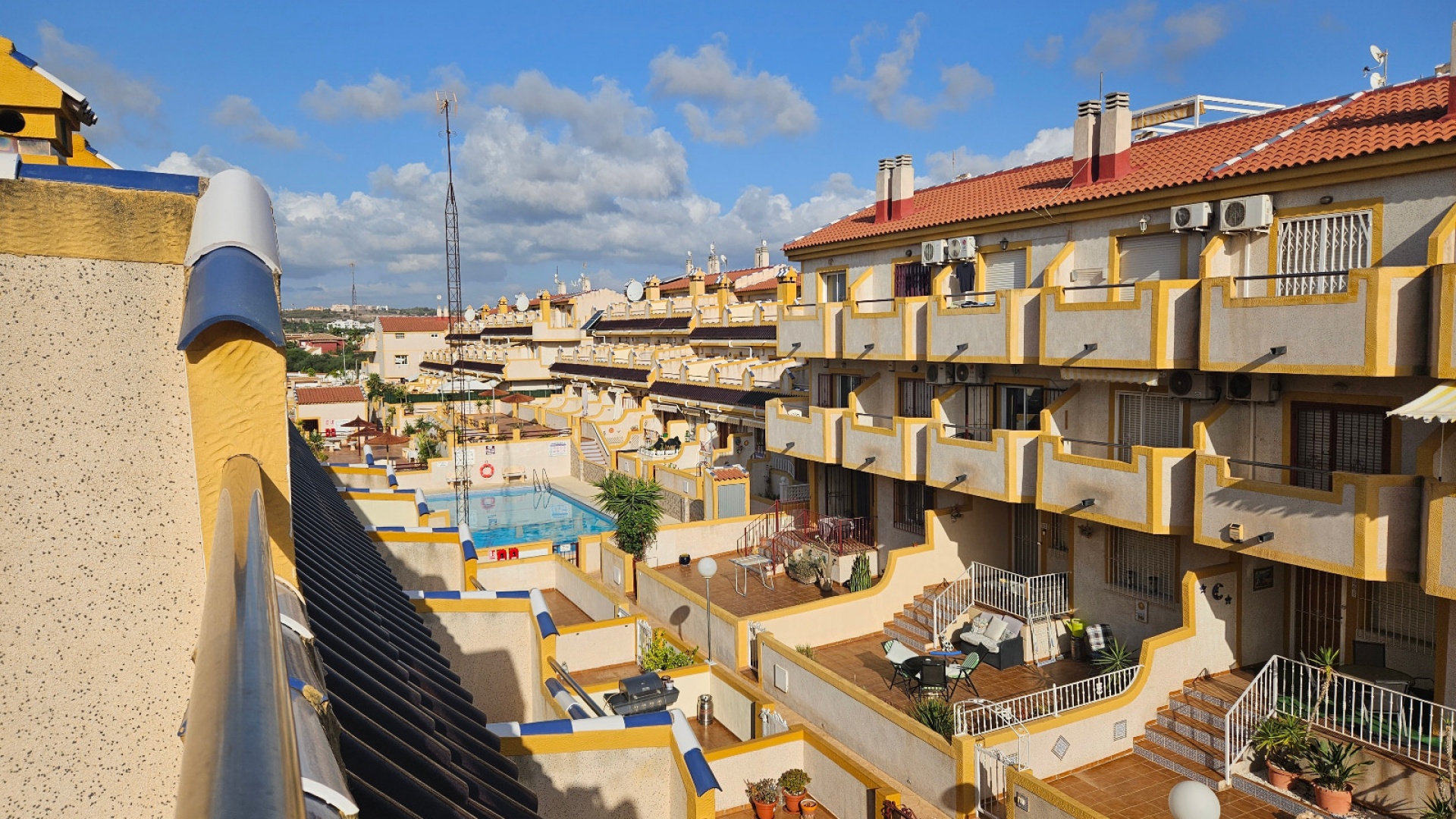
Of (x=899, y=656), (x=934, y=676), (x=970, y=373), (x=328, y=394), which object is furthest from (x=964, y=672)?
(x=328, y=394)

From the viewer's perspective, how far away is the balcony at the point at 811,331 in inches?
891

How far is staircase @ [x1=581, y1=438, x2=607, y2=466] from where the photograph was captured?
129 ft

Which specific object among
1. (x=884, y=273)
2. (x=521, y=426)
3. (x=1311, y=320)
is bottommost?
(x=521, y=426)

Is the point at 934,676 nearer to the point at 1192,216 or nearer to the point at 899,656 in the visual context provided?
the point at 899,656

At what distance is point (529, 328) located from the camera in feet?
237

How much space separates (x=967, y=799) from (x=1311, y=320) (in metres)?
8.41

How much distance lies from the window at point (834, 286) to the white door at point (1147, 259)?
27.8 feet

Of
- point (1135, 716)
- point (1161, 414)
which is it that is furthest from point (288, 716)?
point (1161, 414)

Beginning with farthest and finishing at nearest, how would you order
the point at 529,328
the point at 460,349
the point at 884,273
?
the point at 529,328 < the point at 460,349 < the point at 884,273

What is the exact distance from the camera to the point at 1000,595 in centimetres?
1823

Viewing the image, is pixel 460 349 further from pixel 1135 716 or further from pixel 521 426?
pixel 1135 716

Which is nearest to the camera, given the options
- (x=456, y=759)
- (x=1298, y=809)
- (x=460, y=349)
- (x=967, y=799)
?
(x=456, y=759)

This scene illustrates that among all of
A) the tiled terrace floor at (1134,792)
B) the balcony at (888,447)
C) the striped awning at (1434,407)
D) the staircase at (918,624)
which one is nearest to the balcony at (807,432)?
the balcony at (888,447)

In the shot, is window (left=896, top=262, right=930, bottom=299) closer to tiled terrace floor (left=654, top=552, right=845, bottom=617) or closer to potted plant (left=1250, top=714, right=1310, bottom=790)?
tiled terrace floor (left=654, top=552, right=845, bottom=617)
